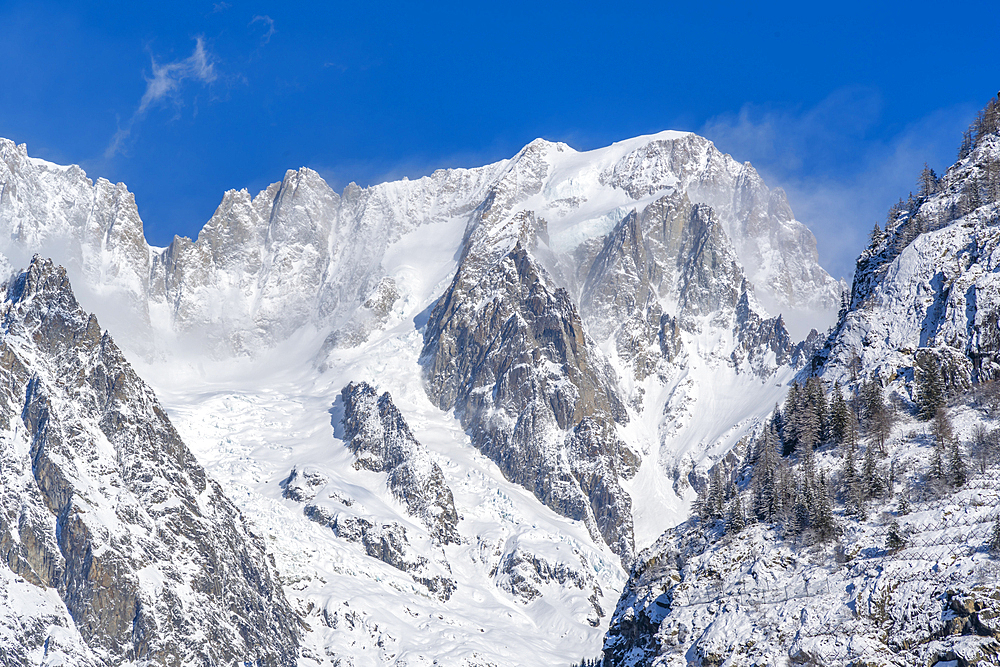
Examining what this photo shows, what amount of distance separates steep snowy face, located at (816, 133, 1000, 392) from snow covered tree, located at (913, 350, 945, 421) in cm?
90

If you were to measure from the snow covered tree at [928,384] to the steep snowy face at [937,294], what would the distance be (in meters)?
0.90

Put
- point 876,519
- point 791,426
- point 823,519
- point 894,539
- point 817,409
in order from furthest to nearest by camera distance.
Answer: point 791,426 → point 817,409 → point 823,519 → point 876,519 → point 894,539

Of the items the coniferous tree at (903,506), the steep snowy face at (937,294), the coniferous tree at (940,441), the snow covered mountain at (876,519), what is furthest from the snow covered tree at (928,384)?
the coniferous tree at (903,506)

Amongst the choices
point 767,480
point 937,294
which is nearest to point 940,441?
point 767,480

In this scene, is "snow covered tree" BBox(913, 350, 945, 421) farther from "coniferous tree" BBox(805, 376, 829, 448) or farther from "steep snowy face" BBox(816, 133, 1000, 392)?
"coniferous tree" BBox(805, 376, 829, 448)

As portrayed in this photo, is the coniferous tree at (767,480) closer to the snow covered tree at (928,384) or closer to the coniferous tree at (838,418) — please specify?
the coniferous tree at (838,418)

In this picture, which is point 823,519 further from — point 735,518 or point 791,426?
point 791,426

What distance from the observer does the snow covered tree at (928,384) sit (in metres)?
99.2

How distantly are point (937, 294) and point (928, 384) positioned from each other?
25.3 meters

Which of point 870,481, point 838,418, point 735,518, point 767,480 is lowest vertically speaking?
point 735,518

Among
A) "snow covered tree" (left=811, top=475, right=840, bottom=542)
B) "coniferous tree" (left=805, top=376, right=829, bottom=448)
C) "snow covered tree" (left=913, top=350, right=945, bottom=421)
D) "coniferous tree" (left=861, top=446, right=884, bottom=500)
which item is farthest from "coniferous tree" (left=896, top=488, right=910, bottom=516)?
"coniferous tree" (left=805, top=376, right=829, bottom=448)

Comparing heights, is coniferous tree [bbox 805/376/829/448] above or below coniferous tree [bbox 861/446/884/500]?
above

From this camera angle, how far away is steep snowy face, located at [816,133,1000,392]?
109m

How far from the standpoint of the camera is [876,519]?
3236 inches
